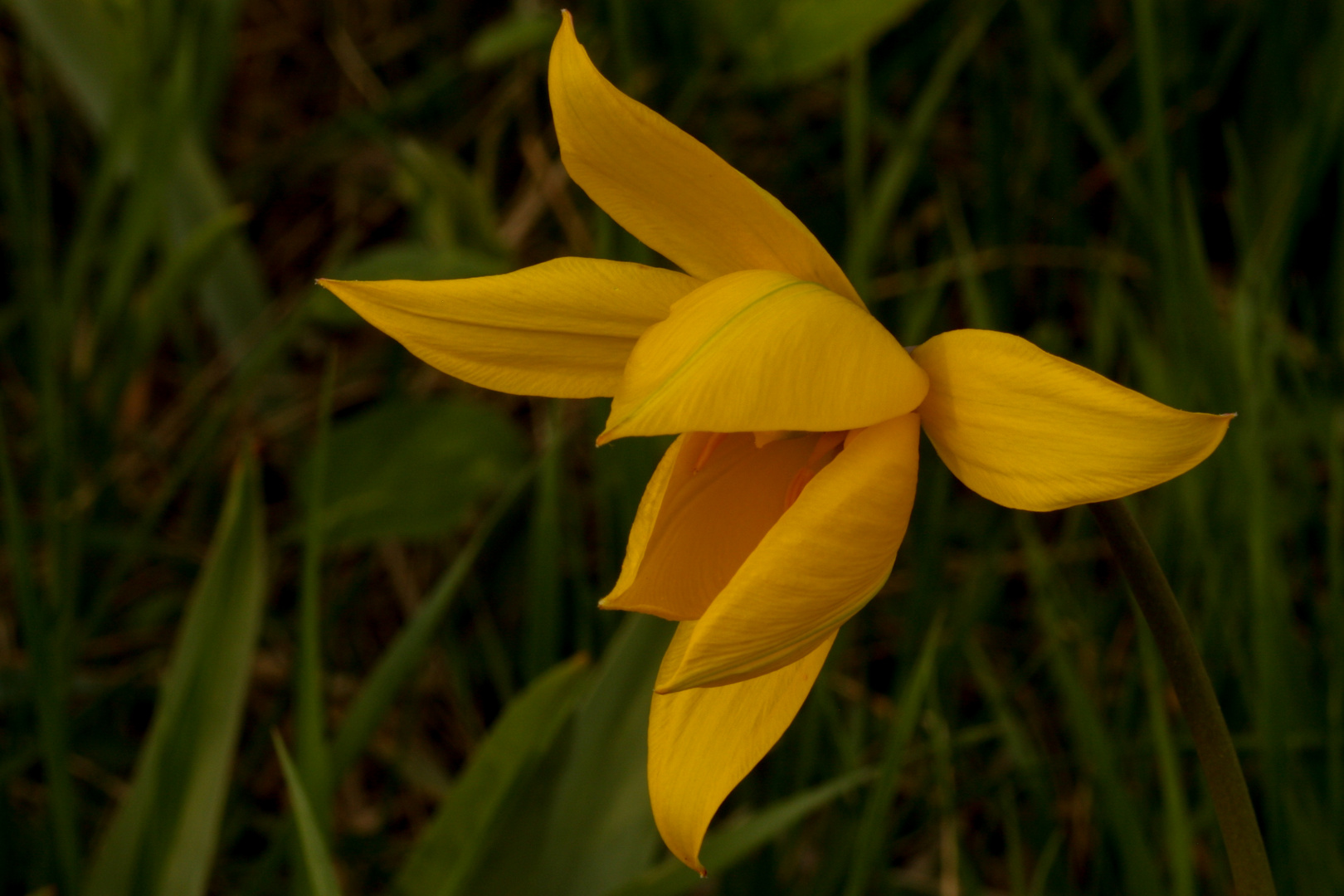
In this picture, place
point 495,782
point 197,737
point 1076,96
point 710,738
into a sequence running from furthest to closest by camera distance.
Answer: point 1076,96 → point 197,737 → point 495,782 → point 710,738

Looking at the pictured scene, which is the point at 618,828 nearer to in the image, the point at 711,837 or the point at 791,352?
the point at 711,837

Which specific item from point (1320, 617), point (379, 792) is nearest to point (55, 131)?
point (379, 792)

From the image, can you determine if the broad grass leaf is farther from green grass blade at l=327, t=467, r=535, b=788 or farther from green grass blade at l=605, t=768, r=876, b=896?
green grass blade at l=605, t=768, r=876, b=896

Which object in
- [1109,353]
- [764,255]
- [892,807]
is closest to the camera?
[764,255]

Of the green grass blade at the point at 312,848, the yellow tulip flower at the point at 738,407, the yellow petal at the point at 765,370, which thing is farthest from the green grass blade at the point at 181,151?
the yellow petal at the point at 765,370

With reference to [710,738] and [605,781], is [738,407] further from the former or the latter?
[605,781]

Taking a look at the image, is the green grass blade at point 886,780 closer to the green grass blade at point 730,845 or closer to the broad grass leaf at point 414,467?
the green grass blade at point 730,845

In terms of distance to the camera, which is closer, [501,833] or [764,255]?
[764,255]

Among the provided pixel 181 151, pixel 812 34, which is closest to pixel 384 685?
pixel 812 34
